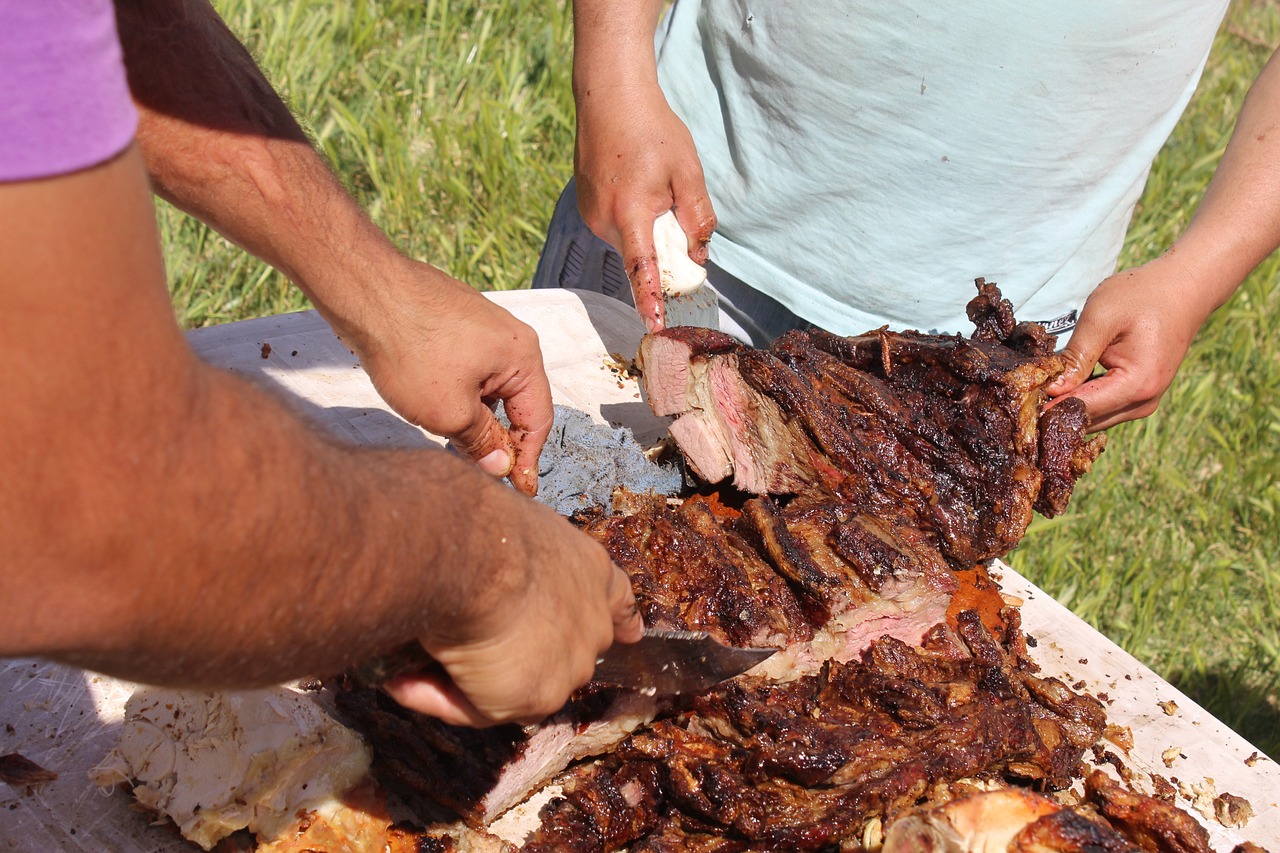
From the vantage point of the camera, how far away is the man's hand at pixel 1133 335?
3.82 m

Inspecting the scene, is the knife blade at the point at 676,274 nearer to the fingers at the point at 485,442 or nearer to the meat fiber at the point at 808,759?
the fingers at the point at 485,442

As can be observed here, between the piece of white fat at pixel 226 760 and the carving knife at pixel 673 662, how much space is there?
78 centimetres

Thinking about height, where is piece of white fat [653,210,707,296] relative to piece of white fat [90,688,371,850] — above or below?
above

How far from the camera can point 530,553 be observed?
1.85m

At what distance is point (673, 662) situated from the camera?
2578 mm

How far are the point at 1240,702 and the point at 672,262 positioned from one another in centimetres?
414

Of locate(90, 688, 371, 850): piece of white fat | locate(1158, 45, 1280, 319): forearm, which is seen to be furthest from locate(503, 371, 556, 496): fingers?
locate(1158, 45, 1280, 319): forearm

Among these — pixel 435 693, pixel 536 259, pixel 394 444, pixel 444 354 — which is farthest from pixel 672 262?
Answer: pixel 536 259

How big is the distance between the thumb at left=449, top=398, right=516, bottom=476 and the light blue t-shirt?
1650mm

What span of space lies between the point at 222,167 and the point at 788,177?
7.72 feet

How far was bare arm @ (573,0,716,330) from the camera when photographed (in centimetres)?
386

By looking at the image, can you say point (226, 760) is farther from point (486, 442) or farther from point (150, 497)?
point (150, 497)

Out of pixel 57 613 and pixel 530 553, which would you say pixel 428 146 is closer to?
pixel 530 553

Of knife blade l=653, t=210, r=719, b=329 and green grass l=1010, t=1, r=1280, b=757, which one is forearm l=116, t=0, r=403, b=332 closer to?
knife blade l=653, t=210, r=719, b=329
